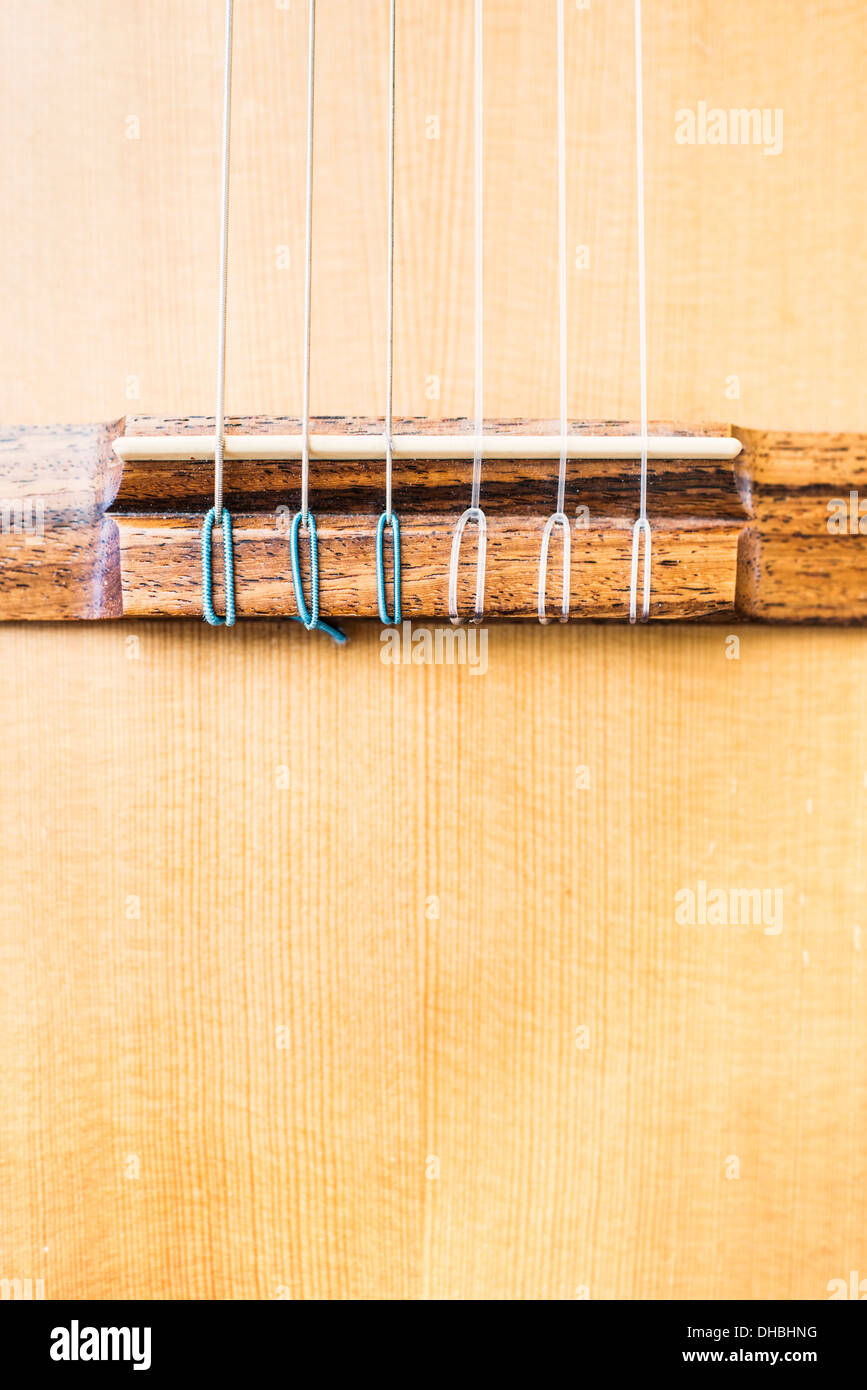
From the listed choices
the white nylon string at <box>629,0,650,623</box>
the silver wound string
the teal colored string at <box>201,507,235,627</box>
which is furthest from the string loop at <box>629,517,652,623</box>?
the teal colored string at <box>201,507,235,627</box>

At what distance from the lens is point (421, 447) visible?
50cm

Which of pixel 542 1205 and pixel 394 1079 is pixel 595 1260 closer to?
pixel 542 1205

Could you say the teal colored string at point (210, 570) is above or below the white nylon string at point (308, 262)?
below

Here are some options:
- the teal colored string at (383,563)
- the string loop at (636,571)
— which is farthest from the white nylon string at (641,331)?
the teal colored string at (383,563)

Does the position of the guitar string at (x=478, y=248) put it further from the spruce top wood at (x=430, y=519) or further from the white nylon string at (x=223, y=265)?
the white nylon string at (x=223, y=265)

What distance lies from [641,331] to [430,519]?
16 centimetres

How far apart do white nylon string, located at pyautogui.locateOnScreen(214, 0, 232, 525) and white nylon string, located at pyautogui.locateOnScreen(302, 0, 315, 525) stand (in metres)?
0.04

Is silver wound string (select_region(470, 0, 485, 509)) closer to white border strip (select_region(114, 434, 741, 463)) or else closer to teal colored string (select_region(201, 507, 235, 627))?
white border strip (select_region(114, 434, 741, 463))

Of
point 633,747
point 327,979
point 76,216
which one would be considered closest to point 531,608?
point 633,747

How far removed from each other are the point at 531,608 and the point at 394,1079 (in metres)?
0.28

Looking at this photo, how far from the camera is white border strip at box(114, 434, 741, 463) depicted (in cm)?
50

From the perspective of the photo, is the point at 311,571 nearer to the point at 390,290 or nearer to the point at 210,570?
the point at 210,570

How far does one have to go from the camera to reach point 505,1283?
0.54m

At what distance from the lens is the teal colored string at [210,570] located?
1.60 feet
